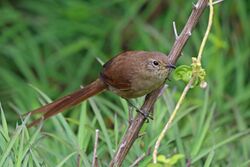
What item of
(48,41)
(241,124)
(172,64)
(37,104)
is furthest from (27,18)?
(172,64)

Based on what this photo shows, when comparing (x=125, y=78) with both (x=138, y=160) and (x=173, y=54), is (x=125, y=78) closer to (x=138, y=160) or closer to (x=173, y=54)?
(x=138, y=160)

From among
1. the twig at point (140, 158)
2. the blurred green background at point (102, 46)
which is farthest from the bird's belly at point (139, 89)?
the blurred green background at point (102, 46)

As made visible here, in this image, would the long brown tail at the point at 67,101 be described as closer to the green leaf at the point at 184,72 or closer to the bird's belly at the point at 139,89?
the bird's belly at the point at 139,89

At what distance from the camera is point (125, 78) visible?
3.44m

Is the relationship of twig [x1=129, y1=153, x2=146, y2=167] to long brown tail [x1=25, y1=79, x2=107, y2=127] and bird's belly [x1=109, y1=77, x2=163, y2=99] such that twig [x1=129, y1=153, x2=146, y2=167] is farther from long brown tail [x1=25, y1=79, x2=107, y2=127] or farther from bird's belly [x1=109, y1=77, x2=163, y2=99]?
long brown tail [x1=25, y1=79, x2=107, y2=127]

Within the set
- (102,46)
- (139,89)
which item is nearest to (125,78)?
(139,89)

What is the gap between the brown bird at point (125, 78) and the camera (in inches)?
127

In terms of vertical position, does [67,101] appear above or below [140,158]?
above

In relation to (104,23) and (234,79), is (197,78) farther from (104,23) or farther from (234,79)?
(104,23)

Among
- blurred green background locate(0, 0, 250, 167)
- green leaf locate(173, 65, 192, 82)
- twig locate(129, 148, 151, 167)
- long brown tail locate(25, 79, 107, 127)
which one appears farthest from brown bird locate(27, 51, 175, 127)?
blurred green background locate(0, 0, 250, 167)

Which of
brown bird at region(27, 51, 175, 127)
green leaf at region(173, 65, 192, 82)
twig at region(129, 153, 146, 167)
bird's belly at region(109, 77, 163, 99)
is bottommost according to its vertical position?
twig at region(129, 153, 146, 167)

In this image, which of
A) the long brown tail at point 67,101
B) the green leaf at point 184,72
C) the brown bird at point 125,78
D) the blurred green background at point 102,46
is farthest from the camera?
the blurred green background at point 102,46

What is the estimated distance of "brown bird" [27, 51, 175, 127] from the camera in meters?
3.24

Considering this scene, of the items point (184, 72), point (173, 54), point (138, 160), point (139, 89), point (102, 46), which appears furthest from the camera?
point (102, 46)
